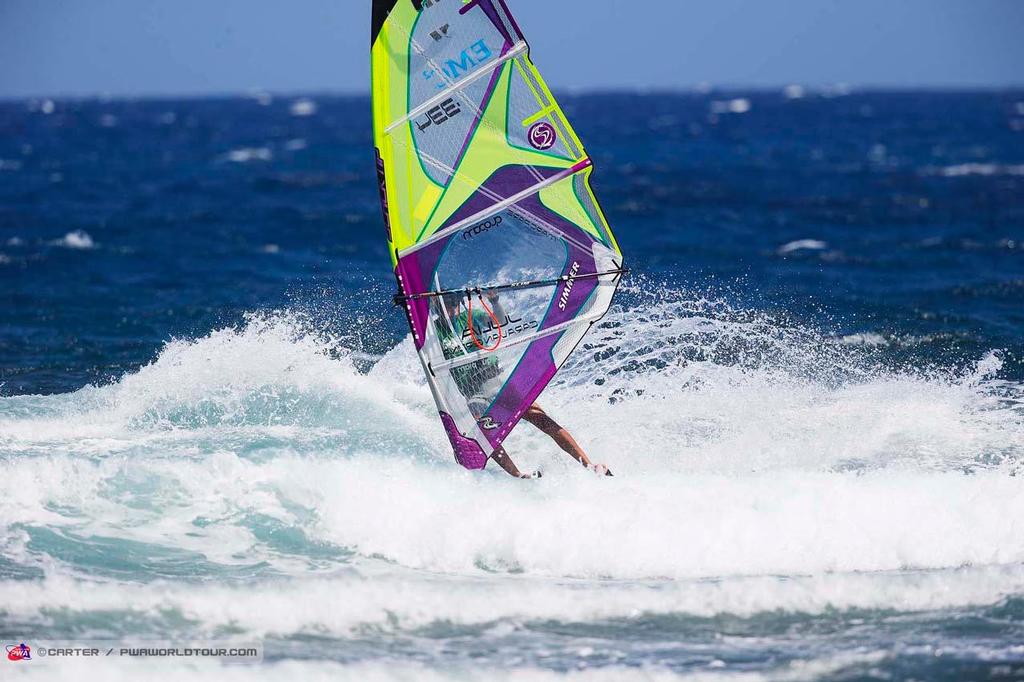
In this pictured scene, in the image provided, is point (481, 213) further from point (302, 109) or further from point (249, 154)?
point (302, 109)

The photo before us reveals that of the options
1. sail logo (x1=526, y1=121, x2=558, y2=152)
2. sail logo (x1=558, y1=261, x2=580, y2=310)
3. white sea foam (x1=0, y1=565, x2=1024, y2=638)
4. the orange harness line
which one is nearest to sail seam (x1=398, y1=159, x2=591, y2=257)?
sail logo (x1=526, y1=121, x2=558, y2=152)

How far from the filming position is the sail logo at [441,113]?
7418 millimetres

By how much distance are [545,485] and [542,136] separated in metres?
2.20

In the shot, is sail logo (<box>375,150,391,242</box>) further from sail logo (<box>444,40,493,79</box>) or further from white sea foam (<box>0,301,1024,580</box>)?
white sea foam (<box>0,301,1024,580</box>)

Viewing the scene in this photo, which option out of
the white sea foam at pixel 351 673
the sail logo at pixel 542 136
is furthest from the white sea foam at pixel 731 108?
the white sea foam at pixel 351 673

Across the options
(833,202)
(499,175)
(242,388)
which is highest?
(499,175)

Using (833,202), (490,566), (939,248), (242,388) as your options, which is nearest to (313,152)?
(833,202)

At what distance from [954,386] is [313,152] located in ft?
109

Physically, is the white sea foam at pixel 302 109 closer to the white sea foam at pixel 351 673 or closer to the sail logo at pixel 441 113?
the sail logo at pixel 441 113

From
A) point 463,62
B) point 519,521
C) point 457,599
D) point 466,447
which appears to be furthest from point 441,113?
point 457,599

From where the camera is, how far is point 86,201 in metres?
25.0

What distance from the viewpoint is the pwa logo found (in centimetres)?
558

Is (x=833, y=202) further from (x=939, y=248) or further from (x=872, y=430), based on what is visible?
(x=872, y=430)

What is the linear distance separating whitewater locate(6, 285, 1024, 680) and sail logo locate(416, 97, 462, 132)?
2177mm
